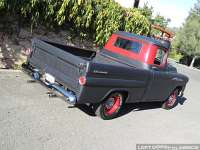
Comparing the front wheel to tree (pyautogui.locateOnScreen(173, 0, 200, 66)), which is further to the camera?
tree (pyautogui.locateOnScreen(173, 0, 200, 66))

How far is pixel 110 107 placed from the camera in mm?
7539

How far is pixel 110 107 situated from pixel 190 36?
36760mm

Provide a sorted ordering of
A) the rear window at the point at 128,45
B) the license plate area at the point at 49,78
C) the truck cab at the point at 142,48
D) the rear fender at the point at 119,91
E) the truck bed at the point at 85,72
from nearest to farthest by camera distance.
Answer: the truck bed at the point at 85,72
the rear fender at the point at 119,91
the license plate area at the point at 49,78
the truck cab at the point at 142,48
the rear window at the point at 128,45

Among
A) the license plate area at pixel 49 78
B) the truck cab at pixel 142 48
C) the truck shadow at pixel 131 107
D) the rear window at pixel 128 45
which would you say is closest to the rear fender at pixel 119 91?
the truck shadow at pixel 131 107

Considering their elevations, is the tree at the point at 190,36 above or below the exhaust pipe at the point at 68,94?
below

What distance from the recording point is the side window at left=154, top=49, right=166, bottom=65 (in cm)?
847

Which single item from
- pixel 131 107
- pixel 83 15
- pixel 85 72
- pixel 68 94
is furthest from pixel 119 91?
pixel 83 15

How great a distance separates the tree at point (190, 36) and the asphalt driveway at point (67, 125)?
33501 mm

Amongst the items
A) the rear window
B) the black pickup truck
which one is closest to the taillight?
the black pickup truck

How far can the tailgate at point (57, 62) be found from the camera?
654cm

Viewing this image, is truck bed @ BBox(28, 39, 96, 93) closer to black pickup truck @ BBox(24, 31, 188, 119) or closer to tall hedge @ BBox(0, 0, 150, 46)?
black pickup truck @ BBox(24, 31, 188, 119)

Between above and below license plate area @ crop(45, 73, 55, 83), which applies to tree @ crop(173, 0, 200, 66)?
below

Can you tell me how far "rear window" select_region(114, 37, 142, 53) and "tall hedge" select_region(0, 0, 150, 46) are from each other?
2.42 m

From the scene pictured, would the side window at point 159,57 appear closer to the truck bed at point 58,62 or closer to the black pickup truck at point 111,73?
the black pickup truck at point 111,73
